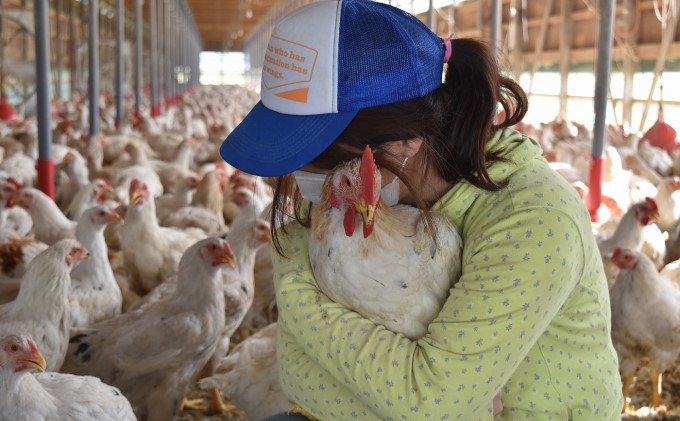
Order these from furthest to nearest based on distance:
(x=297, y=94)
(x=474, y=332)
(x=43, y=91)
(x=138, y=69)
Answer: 1. (x=138, y=69)
2. (x=43, y=91)
3. (x=297, y=94)
4. (x=474, y=332)

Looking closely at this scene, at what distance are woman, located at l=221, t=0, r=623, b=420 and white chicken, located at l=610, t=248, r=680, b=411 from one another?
1.68 m

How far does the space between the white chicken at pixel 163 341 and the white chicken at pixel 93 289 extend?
8.9 inches

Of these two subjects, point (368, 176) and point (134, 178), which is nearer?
point (368, 176)

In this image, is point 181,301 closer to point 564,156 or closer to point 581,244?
point 581,244

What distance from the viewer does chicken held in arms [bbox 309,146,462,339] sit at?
1199 mm

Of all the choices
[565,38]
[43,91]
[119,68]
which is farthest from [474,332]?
[565,38]

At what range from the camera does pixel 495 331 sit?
110cm

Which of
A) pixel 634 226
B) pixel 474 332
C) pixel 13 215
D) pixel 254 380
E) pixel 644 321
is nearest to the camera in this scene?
pixel 474 332

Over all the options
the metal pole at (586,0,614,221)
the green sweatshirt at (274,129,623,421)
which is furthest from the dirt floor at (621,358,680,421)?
the green sweatshirt at (274,129,623,421)

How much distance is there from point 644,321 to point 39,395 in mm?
2120

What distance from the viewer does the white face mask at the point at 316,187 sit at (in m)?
1.25

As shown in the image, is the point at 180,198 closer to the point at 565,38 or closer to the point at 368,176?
the point at 368,176

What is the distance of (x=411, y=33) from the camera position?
1.23 metres

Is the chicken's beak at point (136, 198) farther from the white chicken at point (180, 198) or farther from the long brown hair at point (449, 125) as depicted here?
the long brown hair at point (449, 125)
